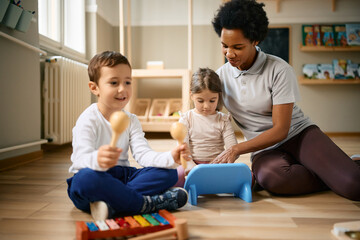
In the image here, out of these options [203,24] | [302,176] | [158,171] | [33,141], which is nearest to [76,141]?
[158,171]

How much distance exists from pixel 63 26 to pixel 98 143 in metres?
2.17

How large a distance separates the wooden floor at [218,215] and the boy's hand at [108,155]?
0.26m

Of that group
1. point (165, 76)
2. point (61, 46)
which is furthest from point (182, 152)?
point (165, 76)

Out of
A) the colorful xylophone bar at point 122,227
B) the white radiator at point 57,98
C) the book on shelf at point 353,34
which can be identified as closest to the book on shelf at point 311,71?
the book on shelf at point 353,34

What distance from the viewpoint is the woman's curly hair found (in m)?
1.29

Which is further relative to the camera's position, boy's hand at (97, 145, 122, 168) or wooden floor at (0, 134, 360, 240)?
wooden floor at (0, 134, 360, 240)

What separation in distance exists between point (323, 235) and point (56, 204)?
0.94 meters

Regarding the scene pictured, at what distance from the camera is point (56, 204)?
123cm

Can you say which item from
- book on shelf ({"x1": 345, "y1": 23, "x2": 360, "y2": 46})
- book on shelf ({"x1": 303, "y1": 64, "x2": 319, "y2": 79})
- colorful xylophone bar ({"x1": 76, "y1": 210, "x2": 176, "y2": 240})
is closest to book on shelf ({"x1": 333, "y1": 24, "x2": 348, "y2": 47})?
book on shelf ({"x1": 345, "y1": 23, "x2": 360, "y2": 46})

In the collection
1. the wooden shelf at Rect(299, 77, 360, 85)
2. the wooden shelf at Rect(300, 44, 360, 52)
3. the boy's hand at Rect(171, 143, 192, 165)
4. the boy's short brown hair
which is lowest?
the boy's hand at Rect(171, 143, 192, 165)

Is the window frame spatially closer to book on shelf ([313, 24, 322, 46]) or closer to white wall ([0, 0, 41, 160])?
white wall ([0, 0, 41, 160])

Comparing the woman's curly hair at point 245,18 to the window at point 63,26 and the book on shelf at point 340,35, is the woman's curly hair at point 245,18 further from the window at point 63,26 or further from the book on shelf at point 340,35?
the book on shelf at point 340,35

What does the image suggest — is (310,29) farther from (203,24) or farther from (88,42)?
(88,42)

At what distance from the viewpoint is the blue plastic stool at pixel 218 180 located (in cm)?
120
